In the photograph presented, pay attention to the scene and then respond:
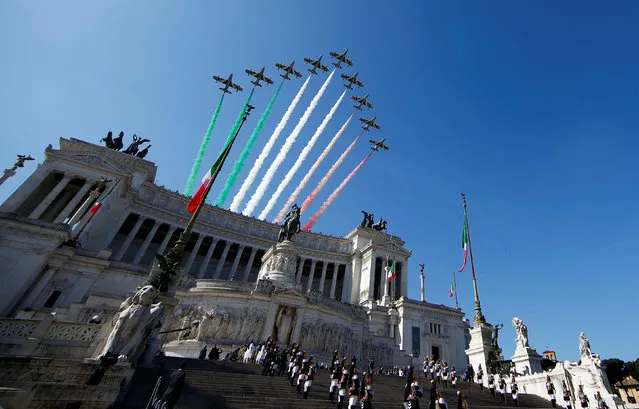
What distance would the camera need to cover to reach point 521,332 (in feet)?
73.5

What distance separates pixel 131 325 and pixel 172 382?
3.32m

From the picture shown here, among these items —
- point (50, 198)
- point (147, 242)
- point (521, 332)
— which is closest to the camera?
point (521, 332)

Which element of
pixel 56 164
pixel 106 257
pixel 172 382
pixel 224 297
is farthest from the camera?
pixel 56 164

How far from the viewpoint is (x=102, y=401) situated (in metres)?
8.55

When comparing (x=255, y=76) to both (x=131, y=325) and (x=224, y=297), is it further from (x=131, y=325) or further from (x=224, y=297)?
(x=131, y=325)

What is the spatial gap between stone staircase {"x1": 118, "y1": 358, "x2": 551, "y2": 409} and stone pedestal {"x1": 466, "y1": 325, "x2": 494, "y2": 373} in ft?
12.6

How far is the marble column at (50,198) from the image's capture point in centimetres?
3847

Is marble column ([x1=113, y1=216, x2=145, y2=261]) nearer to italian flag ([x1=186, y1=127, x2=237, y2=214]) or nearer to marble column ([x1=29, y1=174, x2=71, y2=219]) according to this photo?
marble column ([x1=29, y1=174, x2=71, y2=219])

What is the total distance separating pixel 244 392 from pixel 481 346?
18.5 metres

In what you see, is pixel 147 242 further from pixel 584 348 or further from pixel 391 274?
pixel 584 348

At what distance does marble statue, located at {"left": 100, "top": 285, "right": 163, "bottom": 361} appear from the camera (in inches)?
398

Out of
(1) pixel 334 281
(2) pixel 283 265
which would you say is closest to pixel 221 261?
(1) pixel 334 281

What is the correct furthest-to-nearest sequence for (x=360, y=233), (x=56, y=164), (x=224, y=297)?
(x=360, y=233) < (x=56, y=164) < (x=224, y=297)

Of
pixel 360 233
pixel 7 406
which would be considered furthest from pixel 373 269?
pixel 7 406
